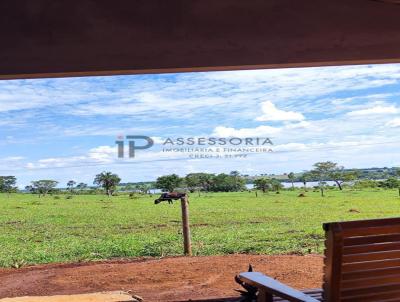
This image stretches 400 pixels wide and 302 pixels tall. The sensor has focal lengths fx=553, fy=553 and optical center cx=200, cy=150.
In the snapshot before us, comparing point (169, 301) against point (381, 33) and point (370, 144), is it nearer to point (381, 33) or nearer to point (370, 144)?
point (381, 33)

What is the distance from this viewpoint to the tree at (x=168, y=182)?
32.1 ft

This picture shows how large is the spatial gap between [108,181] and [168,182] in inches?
50.1

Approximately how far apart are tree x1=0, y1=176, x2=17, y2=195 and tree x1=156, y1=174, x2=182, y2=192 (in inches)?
113

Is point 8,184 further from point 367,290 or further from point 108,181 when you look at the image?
point 367,290

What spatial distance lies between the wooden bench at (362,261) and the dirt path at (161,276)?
280 cm

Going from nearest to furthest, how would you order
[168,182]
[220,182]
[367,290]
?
[367,290]
[168,182]
[220,182]

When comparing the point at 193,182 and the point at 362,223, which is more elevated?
the point at 193,182

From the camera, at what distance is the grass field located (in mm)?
8703

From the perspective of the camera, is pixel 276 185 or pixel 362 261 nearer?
pixel 362 261

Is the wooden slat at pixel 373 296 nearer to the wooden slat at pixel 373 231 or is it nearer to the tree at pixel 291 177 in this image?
the wooden slat at pixel 373 231

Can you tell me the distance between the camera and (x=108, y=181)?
1041 centimetres

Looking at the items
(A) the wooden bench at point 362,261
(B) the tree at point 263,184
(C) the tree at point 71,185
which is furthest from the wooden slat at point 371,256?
(C) the tree at point 71,185

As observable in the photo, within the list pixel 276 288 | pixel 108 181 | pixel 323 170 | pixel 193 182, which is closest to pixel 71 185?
pixel 108 181

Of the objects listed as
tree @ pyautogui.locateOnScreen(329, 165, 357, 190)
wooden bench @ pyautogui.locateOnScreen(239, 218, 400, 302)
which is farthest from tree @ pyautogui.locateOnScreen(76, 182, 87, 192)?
wooden bench @ pyautogui.locateOnScreen(239, 218, 400, 302)
